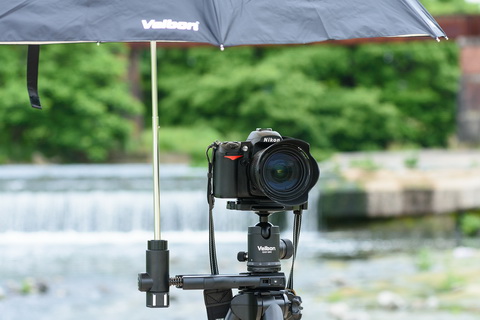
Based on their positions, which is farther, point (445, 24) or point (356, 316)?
point (445, 24)

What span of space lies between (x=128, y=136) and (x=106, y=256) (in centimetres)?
854

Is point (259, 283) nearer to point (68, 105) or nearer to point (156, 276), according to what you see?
point (156, 276)

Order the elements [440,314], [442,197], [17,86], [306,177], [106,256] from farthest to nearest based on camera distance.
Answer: [17,86] < [442,197] < [106,256] < [440,314] < [306,177]

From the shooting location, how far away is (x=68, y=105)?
53.9ft

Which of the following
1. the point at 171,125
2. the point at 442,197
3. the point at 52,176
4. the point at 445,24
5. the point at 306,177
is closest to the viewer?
the point at 306,177

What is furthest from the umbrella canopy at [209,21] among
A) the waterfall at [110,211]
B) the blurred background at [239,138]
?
the waterfall at [110,211]

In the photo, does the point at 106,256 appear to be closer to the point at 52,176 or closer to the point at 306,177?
the point at 52,176

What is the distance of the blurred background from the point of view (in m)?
6.33

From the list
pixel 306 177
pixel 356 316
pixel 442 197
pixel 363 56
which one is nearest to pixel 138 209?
pixel 442 197

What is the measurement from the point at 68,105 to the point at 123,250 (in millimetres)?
8364

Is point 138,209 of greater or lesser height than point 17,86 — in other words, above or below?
below

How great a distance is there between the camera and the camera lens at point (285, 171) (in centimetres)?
208

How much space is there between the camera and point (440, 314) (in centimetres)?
509

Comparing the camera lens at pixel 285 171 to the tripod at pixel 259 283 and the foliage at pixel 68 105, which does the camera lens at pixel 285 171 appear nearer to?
the tripod at pixel 259 283
